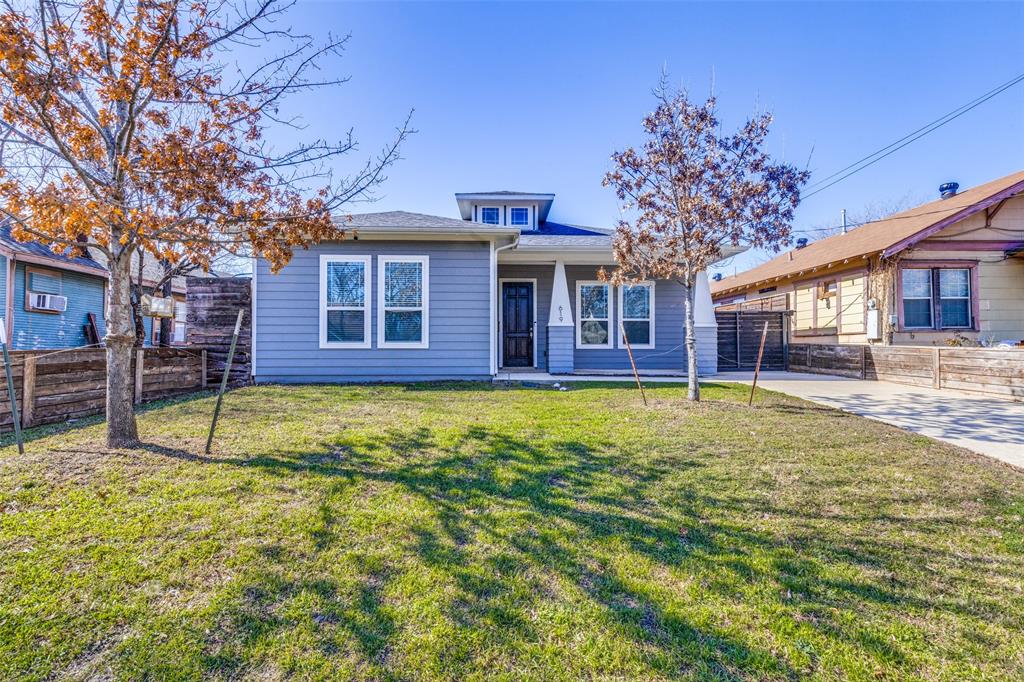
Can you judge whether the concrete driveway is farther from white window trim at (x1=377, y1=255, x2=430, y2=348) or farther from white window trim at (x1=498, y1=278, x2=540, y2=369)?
white window trim at (x1=377, y1=255, x2=430, y2=348)

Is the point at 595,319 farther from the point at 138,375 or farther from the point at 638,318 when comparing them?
the point at 138,375

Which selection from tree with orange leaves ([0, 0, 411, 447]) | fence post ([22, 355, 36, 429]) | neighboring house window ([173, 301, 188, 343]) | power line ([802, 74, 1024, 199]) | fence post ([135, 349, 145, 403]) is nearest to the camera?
tree with orange leaves ([0, 0, 411, 447])

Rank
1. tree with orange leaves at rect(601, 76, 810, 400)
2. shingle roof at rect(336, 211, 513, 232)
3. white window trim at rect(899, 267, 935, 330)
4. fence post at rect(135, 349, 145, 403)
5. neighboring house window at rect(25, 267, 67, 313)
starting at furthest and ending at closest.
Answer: neighboring house window at rect(25, 267, 67, 313) → white window trim at rect(899, 267, 935, 330) → shingle roof at rect(336, 211, 513, 232) → fence post at rect(135, 349, 145, 403) → tree with orange leaves at rect(601, 76, 810, 400)

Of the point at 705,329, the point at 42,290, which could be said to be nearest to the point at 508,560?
the point at 705,329

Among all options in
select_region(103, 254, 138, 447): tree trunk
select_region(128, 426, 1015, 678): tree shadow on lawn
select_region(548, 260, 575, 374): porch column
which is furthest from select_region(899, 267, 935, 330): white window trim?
select_region(103, 254, 138, 447): tree trunk

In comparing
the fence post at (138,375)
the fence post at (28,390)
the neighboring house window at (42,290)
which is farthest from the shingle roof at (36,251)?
the fence post at (28,390)

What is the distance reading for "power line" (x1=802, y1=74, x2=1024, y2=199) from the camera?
40.6ft

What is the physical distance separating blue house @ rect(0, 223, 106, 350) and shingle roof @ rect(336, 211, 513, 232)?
6897mm

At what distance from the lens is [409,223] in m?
8.44

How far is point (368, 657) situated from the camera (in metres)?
1.62

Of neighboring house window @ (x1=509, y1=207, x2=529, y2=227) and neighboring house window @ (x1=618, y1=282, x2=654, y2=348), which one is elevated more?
neighboring house window @ (x1=509, y1=207, x2=529, y2=227)

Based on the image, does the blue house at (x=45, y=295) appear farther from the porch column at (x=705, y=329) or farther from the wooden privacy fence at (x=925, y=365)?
the wooden privacy fence at (x=925, y=365)

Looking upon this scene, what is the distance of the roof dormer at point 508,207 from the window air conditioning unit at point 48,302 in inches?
424

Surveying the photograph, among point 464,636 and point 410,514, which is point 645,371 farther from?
point 464,636
